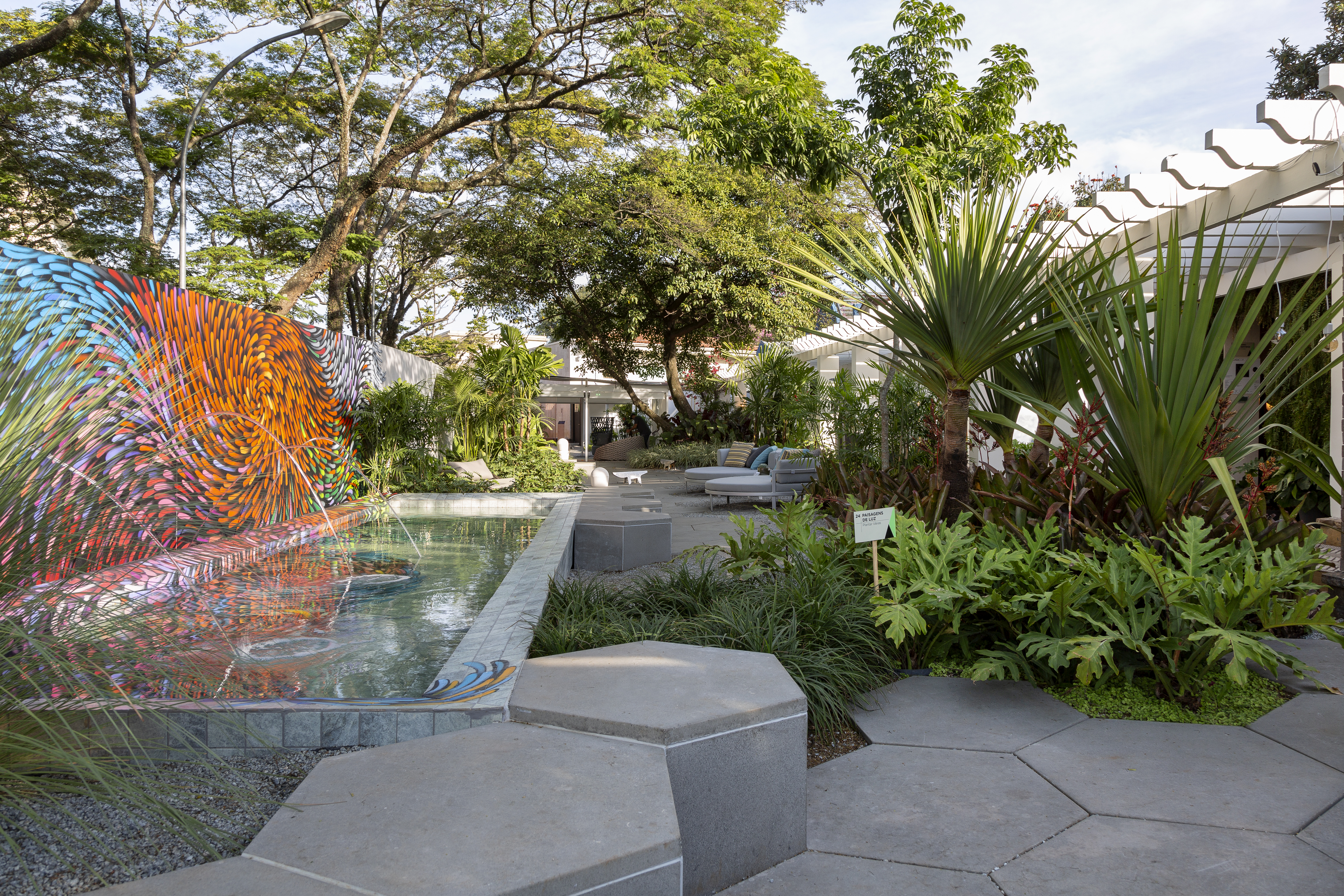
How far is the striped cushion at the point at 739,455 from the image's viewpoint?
43.0 feet

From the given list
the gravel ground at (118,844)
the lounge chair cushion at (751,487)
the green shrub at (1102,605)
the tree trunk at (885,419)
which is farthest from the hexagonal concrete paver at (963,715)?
the lounge chair cushion at (751,487)

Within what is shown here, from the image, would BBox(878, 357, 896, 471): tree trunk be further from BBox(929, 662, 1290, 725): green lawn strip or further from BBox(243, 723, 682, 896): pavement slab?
BBox(243, 723, 682, 896): pavement slab

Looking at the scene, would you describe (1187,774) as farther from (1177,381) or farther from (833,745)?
(1177,381)

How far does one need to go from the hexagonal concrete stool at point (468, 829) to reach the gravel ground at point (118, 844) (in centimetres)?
12

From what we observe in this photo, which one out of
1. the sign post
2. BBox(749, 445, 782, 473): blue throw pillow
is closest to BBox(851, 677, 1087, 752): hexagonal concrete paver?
the sign post

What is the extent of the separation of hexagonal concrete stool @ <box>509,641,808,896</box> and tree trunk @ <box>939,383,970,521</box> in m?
2.00

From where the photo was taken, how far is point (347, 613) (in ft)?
14.5

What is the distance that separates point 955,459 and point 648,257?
541 inches

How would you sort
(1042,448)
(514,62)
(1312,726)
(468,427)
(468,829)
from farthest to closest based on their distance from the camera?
(514,62), (468,427), (1042,448), (1312,726), (468,829)

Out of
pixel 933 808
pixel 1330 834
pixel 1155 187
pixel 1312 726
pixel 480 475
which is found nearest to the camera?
pixel 1330 834

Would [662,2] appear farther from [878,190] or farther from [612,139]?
[878,190]

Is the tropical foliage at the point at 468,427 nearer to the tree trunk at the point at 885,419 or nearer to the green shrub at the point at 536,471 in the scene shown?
the green shrub at the point at 536,471

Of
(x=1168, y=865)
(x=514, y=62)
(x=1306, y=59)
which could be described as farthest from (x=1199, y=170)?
(x=1306, y=59)

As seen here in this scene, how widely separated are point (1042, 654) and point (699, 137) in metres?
5.10
